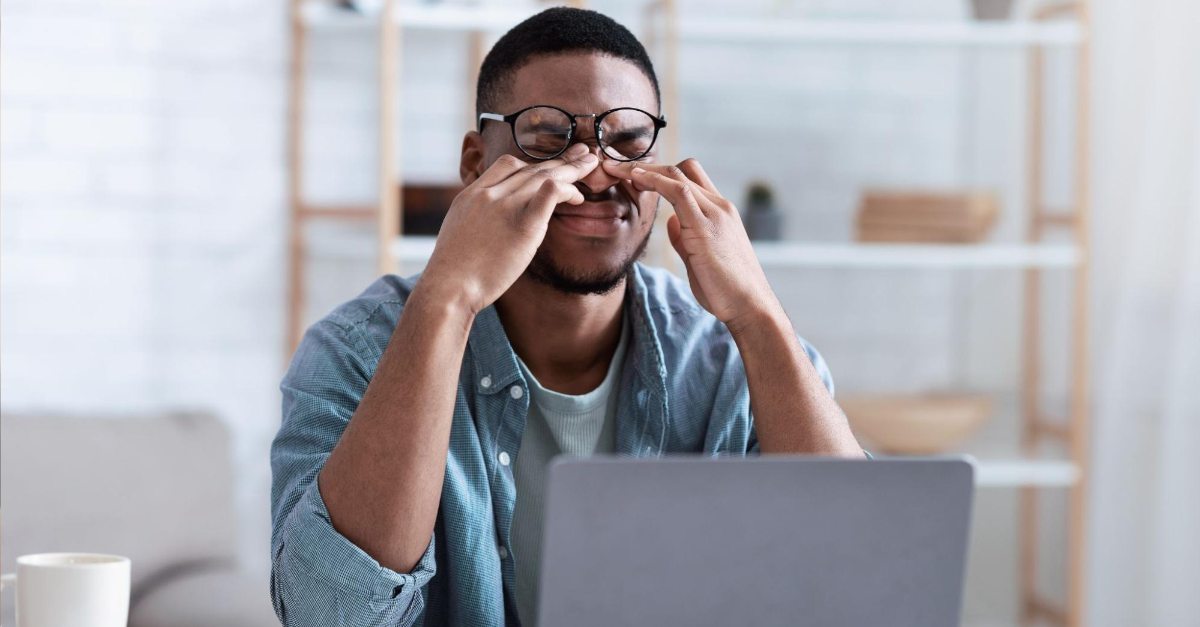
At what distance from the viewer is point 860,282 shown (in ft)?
10.1

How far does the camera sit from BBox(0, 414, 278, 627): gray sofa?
1810mm

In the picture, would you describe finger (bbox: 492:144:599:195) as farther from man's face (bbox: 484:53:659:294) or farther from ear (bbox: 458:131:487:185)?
ear (bbox: 458:131:487:185)

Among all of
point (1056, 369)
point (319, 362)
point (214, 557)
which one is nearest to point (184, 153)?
point (214, 557)

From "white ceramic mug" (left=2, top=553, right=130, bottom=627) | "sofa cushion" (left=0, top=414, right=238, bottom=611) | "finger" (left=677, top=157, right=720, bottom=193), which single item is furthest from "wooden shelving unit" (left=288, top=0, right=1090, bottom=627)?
"white ceramic mug" (left=2, top=553, right=130, bottom=627)

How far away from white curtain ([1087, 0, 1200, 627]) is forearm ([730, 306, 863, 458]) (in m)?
1.60

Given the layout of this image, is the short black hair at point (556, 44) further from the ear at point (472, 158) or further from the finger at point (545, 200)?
the finger at point (545, 200)

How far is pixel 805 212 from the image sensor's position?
9.91 feet

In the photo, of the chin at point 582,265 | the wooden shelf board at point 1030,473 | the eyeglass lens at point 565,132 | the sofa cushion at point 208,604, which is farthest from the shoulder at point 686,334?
the wooden shelf board at point 1030,473

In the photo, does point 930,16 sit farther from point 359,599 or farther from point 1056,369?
point 359,599

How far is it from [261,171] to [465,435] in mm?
1729

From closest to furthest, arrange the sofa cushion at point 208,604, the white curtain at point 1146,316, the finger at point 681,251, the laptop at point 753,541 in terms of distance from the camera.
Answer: the laptop at point 753,541 < the finger at point 681,251 < the sofa cushion at point 208,604 < the white curtain at point 1146,316

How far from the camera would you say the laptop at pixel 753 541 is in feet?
2.45

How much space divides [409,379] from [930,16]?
7.66ft

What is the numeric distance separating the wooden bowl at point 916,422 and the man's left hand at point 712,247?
1.45m
